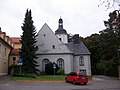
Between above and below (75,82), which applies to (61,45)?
above

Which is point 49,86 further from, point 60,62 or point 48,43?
point 48,43

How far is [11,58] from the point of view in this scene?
5016 cm

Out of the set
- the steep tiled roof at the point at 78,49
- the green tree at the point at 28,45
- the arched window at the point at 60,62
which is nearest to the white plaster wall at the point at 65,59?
the arched window at the point at 60,62

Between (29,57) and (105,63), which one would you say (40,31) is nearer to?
(29,57)

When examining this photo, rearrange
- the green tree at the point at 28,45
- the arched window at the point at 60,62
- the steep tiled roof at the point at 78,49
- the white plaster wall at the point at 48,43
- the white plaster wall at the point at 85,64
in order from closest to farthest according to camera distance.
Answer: the green tree at the point at 28,45 → the arched window at the point at 60,62 → the white plaster wall at the point at 48,43 → the white plaster wall at the point at 85,64 → the steep tiled roof at the point at 78,49

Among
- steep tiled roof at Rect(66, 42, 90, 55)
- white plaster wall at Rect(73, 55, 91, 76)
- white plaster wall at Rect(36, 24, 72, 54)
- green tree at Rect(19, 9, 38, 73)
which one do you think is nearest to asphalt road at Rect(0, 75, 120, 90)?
green tree at Rect(19, 9, 38, 73)

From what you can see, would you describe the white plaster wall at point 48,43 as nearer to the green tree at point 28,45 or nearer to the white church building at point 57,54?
the white church building at point 57,54

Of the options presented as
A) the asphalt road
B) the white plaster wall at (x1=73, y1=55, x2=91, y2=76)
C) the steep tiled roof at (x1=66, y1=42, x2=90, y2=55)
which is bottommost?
the asphalt road

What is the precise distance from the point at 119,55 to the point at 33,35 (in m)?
17.2

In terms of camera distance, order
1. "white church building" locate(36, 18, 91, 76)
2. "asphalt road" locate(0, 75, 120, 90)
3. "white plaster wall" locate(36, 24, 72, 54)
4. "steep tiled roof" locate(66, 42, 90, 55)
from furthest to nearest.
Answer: "steep tiled roof" locate(66, 42, 90, 55)
"white plaster wall" locate(36, 24, 72, 54)
"white church building" locate(36, 18, 91, 76)
"asphalt road" locate(0, 75, 120, 90)

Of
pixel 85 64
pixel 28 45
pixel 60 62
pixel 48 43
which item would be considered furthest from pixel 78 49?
pixel 28 45

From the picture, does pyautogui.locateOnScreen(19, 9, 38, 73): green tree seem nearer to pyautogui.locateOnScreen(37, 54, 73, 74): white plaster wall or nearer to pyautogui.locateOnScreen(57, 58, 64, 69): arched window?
pyautogui.locateOnScreen(37, 54, 73, 74): white plaster wall

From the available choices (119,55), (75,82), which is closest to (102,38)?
(119,55)

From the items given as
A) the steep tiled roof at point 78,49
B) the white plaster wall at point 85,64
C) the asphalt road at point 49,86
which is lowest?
the asphalt road at point 49,86
